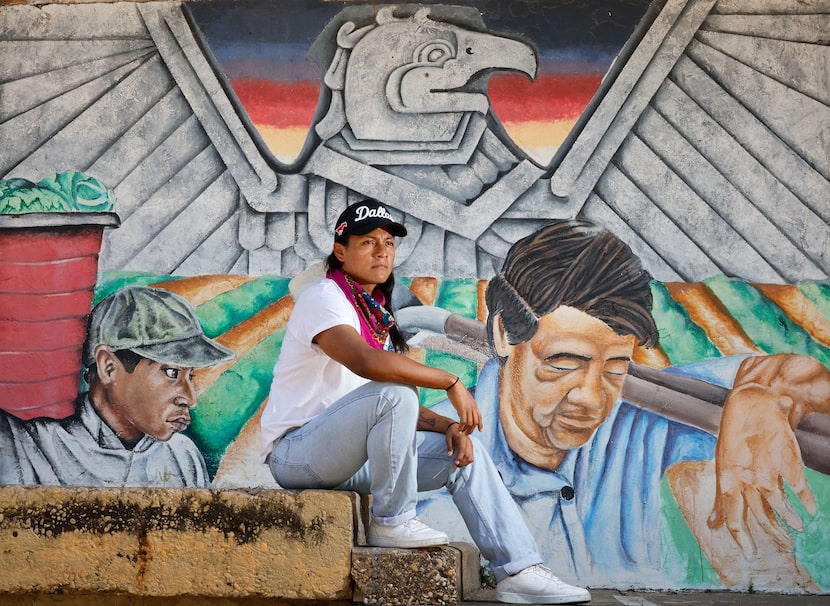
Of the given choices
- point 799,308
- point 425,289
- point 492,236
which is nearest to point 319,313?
point 425,289

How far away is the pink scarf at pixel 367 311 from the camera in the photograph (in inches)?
147

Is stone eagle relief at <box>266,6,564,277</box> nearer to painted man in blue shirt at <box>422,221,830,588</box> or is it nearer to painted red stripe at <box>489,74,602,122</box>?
painted red stripe at <box>489,74,602,122</box>

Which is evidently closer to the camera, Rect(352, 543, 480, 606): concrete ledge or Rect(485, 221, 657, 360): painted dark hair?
Rect(352, 543, 480, 606): concrete ledge

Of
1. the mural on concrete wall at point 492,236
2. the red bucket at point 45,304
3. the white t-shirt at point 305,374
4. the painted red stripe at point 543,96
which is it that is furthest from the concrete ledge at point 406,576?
the painted red stripe at point 543,96

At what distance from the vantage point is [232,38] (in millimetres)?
6438

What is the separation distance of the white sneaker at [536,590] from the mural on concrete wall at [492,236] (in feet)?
8.04

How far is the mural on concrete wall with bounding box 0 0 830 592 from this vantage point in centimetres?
594

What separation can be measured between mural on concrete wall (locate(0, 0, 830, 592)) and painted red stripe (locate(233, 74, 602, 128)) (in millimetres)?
14

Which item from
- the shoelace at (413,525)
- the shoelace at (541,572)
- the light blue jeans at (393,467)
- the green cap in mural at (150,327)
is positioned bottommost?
the shoelace at (541,572)

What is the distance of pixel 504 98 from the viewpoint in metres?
6.34

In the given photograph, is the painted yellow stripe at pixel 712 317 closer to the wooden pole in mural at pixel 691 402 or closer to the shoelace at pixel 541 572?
the wooden pole in mural at pixel 691 402

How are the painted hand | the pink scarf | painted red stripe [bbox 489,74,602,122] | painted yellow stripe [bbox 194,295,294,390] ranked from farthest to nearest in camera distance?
painted red stripe [bbox 489,74,602,122]
painted yellow stripe [bbox 194,295,294,390]
the painted hand
the pink scarf

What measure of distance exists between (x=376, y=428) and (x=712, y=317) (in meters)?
3.32

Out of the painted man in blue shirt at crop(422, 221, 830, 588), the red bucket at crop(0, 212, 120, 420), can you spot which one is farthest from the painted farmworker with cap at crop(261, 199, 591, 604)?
the red bucket at crop(0, 212, 120, 420)
